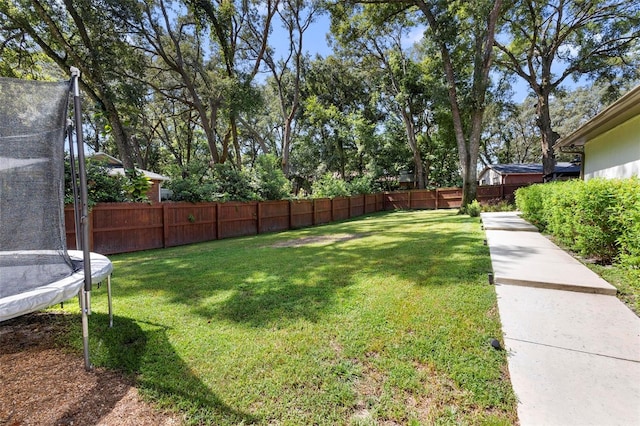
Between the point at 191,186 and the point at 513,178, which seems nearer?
the point at 191,186

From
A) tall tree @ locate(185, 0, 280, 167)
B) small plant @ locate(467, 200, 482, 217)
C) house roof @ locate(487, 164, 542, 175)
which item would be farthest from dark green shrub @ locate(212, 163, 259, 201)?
house roof @ locate(487, 164, 542, 175)

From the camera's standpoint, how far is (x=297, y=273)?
432 cm

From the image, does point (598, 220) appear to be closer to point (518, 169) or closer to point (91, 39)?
point (91, 39)

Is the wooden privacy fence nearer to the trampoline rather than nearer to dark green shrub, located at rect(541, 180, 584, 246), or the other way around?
the trampoline

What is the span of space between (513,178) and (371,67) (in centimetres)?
1389

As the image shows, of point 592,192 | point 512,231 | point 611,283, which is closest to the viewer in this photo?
point 611,283

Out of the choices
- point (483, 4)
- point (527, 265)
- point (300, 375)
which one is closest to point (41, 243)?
point (300, 375)

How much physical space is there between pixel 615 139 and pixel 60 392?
408 inches

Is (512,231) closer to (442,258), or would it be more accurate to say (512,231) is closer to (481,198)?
(442,258)

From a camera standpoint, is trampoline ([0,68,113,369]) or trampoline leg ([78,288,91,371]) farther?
trampoline leg ([78,288,91,371])

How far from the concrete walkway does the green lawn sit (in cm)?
17

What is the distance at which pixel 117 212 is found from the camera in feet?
23.6

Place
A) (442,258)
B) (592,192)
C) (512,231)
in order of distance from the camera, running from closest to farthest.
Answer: (592,192) → (442,258) → (512,231)

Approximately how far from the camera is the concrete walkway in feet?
5.19
